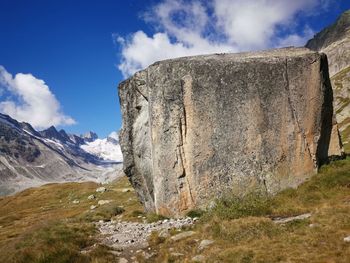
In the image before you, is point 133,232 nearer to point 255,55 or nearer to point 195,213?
point 195,213

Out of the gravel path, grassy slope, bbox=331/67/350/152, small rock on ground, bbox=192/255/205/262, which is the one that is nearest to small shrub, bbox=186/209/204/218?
the gravel path

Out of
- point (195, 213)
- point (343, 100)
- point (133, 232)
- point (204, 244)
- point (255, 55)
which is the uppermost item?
point (343, 100)

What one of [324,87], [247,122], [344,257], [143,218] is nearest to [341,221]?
[344,257]

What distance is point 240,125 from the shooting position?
26359 millimetres

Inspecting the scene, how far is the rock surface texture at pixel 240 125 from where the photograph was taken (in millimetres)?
25969

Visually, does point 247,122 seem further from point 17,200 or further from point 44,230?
point 17,200

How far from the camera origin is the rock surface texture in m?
26.0

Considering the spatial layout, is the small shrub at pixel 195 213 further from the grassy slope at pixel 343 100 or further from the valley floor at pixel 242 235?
the grassy slope at pixel 343 100

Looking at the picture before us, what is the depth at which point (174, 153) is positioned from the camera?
27.6m

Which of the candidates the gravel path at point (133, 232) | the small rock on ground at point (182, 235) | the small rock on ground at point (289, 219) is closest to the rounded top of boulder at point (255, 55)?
the gravel path at point (133, 232)

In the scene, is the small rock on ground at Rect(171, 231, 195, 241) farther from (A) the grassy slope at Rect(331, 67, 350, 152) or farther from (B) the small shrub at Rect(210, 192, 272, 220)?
(A) the grassy slope at Rect(331, 67, 350, 152)

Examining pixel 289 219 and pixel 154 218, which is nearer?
pixel 289 219

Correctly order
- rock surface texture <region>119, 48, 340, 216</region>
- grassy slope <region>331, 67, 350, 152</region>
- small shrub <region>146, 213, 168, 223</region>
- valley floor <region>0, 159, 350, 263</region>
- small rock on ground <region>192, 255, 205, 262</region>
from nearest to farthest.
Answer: valley floor <region>0, 159, 350, 263</region>, small rock on ground <region>192, 255, 205, 262</region>, rock surface texture <region>119, 48, 340, 216</region>, small shrub <region>146, 213, 168, 223</region>, grassy slope <region>331, 67, 350, 152</region>

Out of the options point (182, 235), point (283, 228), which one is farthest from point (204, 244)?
point (283, 228)
